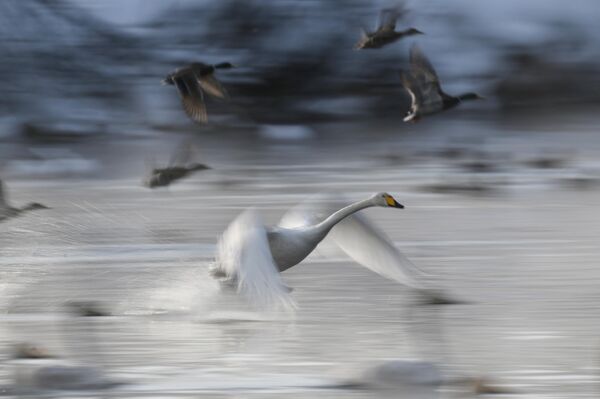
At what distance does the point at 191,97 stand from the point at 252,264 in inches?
134

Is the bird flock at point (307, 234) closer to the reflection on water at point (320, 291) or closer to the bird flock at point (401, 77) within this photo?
the bird flock at point (401, 77)

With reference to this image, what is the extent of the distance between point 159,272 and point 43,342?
8.27 feet

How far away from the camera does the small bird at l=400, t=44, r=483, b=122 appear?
1091 centimetres

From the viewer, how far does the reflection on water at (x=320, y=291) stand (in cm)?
690

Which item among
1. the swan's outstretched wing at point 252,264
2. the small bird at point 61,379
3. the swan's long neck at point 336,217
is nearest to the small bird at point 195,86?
the swan's long neck at point 336,217

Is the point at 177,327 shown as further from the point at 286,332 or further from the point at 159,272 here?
the point at 159,272

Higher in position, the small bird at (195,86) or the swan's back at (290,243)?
the small bird at (195,86)

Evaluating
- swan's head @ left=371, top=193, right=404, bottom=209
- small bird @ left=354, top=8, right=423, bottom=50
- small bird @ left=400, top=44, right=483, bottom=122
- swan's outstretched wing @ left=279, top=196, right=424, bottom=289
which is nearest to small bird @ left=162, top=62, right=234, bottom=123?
small bird @ left=354, top=8, right=423, bottom=50

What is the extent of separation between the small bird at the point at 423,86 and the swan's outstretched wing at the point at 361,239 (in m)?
2.23

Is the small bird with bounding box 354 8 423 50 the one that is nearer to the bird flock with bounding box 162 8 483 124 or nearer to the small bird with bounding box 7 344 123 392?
the bird flock with bounding box 162 8 483 124

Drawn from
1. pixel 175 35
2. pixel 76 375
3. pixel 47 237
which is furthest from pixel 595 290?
pixel 175 35

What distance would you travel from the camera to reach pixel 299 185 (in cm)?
1608

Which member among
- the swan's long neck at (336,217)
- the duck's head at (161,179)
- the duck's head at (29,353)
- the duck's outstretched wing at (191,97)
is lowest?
the duck's head at (29,353)

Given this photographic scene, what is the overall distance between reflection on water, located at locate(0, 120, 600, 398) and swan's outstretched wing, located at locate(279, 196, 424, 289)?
0.21 meters
